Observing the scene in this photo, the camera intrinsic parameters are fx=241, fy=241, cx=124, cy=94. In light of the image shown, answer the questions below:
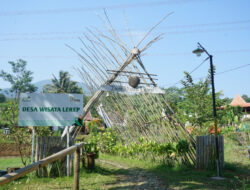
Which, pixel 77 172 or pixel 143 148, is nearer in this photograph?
pixel 77 172

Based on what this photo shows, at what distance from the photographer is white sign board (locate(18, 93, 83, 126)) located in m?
6.34

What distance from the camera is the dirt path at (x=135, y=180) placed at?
570 centimetres

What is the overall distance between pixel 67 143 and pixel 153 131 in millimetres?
3404

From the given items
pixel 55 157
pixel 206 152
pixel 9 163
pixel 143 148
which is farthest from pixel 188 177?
pixel 9 163

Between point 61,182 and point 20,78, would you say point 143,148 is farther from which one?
point 20,78

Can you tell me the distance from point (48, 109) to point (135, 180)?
2999mm

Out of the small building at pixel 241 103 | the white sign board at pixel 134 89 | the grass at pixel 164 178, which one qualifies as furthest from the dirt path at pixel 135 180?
the small building at pixel 241 103

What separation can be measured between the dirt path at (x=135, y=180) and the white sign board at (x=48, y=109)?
6.70 feet

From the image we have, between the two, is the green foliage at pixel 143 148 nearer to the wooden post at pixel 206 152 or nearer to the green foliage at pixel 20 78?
the wooden post at pixel 206 152

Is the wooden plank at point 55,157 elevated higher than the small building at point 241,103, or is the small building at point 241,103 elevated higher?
the small building at point 241,103

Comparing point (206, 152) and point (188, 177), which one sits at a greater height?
point (206, 152)

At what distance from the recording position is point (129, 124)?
9.62 metres

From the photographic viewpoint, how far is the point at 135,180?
639 centimetres

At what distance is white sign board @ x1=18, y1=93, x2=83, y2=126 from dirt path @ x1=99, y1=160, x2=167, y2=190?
2043 mm
